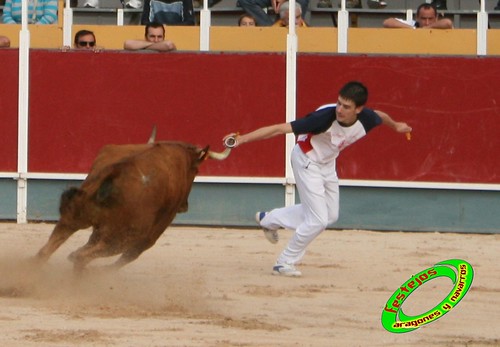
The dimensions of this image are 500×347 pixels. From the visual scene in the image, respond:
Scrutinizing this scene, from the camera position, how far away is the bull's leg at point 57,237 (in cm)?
719

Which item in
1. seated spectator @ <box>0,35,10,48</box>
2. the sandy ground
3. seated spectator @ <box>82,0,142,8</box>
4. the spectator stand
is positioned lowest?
the sandy ground

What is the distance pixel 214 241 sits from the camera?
10641 millimetres

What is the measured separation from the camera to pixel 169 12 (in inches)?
488

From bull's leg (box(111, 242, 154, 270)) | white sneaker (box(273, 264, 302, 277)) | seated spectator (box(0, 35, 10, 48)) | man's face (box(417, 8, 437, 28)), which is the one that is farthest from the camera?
man's face (box(417, 8, 437, 28))

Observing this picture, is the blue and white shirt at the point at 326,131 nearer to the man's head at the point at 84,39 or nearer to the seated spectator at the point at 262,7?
the man's head at the point at 84,39

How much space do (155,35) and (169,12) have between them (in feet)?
2.85

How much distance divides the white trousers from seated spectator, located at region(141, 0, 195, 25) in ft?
13.0

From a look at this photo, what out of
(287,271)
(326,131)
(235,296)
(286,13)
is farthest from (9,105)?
(235,296)

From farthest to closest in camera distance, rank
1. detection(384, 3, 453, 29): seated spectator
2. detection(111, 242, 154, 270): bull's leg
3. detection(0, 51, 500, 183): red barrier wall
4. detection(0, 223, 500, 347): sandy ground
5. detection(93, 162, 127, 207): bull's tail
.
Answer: detection(384, 3, 453, 29): seated spectator < detection(0, 51, 500, 183): red barrier wall < detection(111, 242, 154, 270): bull's leg < detection(93, 162, 127, 207): bull's tail < detection(0, 223, 500, 347): sandy ground

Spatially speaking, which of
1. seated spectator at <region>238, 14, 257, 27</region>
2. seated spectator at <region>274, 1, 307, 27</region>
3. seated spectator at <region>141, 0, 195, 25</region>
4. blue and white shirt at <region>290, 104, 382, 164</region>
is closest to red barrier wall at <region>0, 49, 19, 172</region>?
seated spectator at <region>141, 0, 195, 25</region>

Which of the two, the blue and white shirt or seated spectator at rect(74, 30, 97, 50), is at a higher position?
seated spectator at rect(74, 30, 97, 50)

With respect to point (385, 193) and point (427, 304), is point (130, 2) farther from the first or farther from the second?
point (427, 304)

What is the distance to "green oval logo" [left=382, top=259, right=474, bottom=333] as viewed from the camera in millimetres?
6441

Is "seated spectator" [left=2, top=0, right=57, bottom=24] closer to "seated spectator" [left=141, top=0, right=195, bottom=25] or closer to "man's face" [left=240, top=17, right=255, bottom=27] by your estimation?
"seated spectator" [left=141, top=0, right=195, bottom=25]
